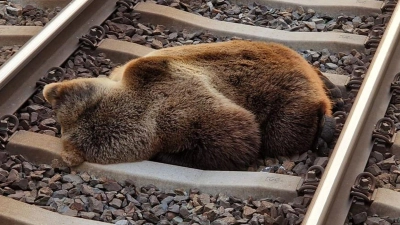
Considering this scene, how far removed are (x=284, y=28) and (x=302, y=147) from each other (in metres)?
1.66

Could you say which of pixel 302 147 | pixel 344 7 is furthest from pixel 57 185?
pixel 344 7

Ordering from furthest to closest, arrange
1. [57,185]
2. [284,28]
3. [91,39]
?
1. [284,28]
2. [91,39]
3. [57,185]

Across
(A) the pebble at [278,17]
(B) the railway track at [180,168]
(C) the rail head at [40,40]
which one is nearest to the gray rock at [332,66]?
(B) the railway track at [180,168]

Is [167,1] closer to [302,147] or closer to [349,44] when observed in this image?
[349,44]

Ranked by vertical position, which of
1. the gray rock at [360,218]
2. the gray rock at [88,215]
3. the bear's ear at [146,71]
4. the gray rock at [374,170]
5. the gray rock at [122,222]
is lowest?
the gray rock at [88,215]

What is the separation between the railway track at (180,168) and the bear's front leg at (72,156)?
6 centimetres

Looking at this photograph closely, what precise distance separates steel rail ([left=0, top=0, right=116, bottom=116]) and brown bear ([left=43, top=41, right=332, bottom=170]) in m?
0.46

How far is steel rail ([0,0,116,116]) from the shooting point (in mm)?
4805

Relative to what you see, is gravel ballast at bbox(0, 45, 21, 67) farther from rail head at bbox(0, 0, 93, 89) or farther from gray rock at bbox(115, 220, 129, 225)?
gray rock at bbox(115, 220, 129, 225)

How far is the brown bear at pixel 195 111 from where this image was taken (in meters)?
4.25

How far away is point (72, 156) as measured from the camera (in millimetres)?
4266

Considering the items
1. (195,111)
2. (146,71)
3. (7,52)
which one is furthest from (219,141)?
(7,52)

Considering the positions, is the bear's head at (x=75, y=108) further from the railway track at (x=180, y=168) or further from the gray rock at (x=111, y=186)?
the gray rock at (x=111, y=186)

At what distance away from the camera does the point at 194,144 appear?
4.25m
